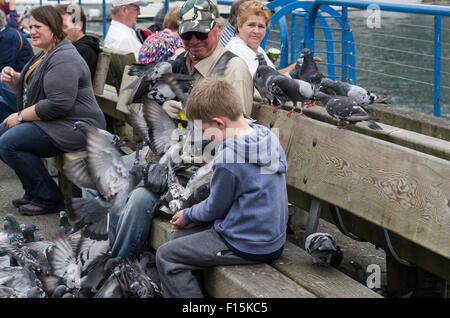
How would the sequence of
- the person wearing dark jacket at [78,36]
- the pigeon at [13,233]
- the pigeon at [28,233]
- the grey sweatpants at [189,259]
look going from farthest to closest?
the person wearing dark jacket at [78,36] < the pigeon at [28,233] < the pigeon at [13,233] < the grey sweatpants at [189,259]

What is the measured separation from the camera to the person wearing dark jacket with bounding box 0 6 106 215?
536 centimetres

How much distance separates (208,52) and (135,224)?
47.3 inches

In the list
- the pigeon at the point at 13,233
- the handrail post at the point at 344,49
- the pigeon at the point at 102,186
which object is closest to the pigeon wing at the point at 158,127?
the pigeon at the point at 102,186

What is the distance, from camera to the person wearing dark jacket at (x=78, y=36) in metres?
6.74

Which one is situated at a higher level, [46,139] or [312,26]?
[312,26]

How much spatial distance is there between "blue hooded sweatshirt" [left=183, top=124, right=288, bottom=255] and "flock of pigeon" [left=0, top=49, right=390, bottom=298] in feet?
1.25

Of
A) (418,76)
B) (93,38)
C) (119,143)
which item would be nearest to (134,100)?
(119,143)

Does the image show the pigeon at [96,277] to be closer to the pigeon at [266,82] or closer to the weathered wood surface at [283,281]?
the weathered wood surface at [283,281]

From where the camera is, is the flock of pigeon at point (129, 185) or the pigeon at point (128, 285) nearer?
the pigeon at point (128, 285)

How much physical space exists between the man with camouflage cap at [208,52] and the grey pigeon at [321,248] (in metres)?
1.12

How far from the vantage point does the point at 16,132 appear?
5.50m

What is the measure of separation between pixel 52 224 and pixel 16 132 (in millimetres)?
768

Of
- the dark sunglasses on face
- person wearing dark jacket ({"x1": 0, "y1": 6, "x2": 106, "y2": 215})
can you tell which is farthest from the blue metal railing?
person wearing dark jacket ({"x1": 0, "y1": 6, "x2": 106, "y2": 215})

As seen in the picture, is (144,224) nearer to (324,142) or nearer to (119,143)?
(119,143)
